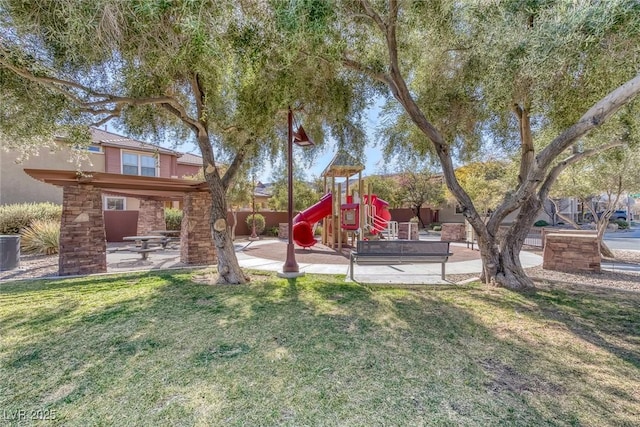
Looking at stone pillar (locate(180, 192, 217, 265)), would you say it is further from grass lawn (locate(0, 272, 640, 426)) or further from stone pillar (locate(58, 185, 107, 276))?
grass lawn (locate(0, 272, 640, 426))

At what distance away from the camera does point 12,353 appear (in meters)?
3.46

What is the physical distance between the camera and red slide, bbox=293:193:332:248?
1273 cm

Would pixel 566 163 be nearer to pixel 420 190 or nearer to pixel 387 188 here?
pixel 387 188

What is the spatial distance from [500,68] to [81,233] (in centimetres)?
1031

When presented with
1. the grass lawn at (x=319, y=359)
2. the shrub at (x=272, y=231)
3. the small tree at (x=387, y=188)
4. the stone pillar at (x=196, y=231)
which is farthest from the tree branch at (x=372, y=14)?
the small tree at (x=387, y=188)

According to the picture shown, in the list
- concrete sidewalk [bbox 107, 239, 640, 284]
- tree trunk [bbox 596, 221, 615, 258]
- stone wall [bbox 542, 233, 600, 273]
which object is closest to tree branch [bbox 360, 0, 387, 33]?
concrete sidewalk [bbox 107, 239, 640, 284]

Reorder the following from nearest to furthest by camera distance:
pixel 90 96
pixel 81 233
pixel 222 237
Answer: pixel 90 96 < pixel 222 237 < pixel 81 233

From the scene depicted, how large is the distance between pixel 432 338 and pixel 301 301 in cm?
240

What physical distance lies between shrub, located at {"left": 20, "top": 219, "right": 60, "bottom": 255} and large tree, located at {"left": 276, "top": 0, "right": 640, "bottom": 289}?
39.4 ft

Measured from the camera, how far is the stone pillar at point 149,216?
15.2m

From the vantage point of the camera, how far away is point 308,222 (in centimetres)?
1308

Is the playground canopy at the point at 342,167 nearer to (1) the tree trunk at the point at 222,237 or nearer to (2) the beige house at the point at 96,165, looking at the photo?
(1) the tree trunk at the point at 222,237

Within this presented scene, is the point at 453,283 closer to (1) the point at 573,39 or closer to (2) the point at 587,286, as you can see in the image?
(2) the point at 587,286

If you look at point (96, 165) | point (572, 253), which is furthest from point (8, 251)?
point (572, 253)
